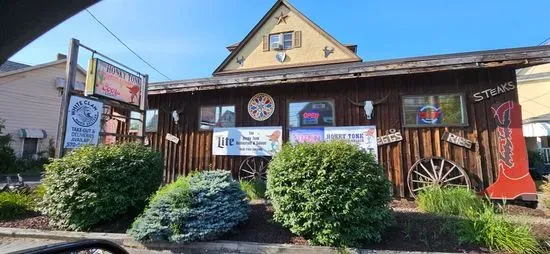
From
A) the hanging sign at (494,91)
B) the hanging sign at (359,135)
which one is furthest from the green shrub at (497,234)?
the hanging sign at (494,91)

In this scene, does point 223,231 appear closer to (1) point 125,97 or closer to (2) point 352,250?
(2) point 352,250

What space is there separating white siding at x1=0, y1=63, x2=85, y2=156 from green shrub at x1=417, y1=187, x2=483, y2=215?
2353 cm

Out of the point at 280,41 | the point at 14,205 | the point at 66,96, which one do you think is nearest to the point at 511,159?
the point at 66,96

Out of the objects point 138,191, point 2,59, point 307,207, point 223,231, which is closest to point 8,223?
point 138,191

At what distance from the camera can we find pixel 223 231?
5191mm


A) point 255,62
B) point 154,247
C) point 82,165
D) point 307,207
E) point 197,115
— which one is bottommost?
point 154,247

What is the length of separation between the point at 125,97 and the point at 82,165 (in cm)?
359

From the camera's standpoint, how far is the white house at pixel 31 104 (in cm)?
2000

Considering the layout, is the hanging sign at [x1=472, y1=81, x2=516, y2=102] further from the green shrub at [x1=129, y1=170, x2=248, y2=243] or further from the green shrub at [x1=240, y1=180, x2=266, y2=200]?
the green shrub at [x1=129, y1=170, x2=248, y2=243]

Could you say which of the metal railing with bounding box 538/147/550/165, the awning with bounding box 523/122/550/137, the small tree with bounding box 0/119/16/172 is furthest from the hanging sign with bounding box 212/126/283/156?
the small tree with bounding box 0/119/16/172

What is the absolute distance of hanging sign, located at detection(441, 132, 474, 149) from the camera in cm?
796

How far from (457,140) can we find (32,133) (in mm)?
24006

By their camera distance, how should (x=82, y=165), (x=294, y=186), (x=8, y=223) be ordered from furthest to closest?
(x=8, y=223)
(x=82, y=165)
(x=294, y=186)

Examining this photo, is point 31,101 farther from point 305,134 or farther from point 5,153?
point 305,134
